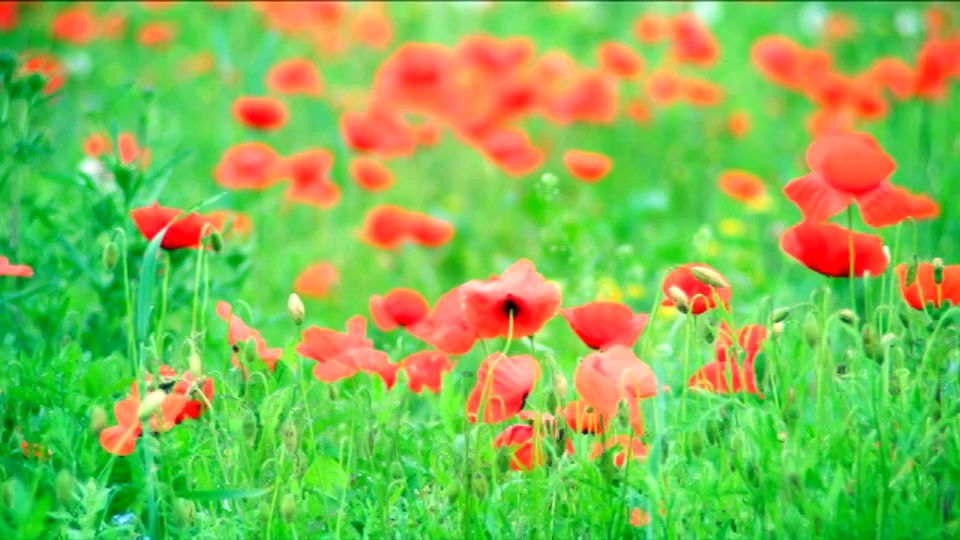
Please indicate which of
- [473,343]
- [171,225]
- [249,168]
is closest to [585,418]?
[473,343]

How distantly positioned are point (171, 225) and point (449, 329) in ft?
1.35

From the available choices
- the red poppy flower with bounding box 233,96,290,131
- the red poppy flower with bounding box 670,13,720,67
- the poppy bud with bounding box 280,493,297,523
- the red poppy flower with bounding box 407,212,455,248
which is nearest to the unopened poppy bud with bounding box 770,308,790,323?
the poppy bud with bounding box 280,493,297,523

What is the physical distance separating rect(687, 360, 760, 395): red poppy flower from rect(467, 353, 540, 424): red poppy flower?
202mm

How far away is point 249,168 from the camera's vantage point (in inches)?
117

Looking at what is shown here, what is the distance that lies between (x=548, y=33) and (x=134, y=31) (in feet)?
6.08

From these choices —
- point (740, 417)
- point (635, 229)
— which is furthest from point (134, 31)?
point (740, 417)

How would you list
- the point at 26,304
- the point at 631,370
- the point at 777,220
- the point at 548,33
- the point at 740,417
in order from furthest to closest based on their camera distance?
the point at 548,33
the point at 777,220
the point at 26,304
the point at 740,417
the point at 631,370

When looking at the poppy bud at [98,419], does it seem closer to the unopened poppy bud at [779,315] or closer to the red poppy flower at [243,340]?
the red poppy flower at [243,340]


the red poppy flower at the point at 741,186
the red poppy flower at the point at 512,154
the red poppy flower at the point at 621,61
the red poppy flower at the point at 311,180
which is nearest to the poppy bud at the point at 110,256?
the red poppy flower at the point at 311,180

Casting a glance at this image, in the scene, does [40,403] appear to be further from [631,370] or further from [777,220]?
[777,220]

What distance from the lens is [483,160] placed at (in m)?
4.16

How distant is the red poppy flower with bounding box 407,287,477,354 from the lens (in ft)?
5.30

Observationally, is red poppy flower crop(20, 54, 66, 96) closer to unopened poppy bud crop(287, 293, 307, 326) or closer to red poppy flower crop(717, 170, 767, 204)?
unopened poppy bud crop(287, 293, 307, 326)

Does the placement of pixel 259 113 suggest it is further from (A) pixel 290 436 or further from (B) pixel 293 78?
(A) pixel 290 436
